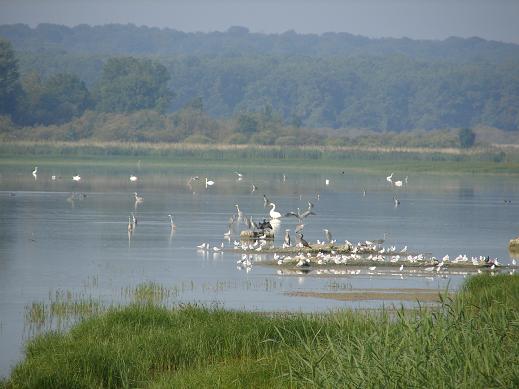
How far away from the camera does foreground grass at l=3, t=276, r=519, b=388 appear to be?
9.45 m

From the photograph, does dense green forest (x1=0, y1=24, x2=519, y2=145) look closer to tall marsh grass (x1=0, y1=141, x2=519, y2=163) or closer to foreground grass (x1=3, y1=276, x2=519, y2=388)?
tall marsh grass (x1=0, y1=141, x2=519, y2=163)

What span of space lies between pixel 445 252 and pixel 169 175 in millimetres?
41269

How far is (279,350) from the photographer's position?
40.9 ft

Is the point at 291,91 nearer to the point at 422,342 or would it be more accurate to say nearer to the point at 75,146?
the point at 75,146

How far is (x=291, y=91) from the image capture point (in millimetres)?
164500

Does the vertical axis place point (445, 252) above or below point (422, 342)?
below

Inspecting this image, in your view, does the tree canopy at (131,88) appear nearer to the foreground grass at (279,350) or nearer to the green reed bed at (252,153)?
the green reed bed at (252,153)

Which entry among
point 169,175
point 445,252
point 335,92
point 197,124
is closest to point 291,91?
point 335,92

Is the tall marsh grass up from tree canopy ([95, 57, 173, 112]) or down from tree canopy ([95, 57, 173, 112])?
down

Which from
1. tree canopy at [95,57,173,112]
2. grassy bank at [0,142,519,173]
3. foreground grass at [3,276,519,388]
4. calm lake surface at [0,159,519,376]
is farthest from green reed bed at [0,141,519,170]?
foreground grass at [3,276,519,388]

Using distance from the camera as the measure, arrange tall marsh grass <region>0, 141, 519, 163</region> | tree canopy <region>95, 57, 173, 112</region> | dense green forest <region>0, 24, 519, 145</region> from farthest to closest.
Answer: tree canopy <region>95, 57, 173, 112</region>, dense green forest <region>0, 24, 519, 145</region>, tall marsh grass <region>0, 141, 519, 163</region>

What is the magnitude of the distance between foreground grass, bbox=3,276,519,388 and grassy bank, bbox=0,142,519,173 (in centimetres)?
6405

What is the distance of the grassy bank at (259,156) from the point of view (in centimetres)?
→ 8194

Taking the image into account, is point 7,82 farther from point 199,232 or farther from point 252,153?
point 199,232
